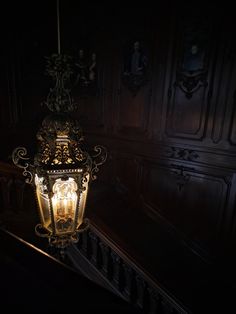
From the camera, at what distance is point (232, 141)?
2.37m

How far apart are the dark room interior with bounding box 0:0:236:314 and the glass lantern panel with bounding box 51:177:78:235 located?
0.48 metres

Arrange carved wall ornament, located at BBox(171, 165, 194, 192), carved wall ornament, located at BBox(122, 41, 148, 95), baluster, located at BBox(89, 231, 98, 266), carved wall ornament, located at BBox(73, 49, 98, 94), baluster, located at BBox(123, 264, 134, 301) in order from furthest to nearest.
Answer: carved wall ornament, located at BBox(73, 49, 98, 94), carved wall ornament, located at BBox(122, 41, 148, 95), carved wall ornament, located at BBox(171, 165, 194, 192), baluster, located at BBox(89, 231, 98, 266), baluster, located at BBox(123, 264, 134, 301)

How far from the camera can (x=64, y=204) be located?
119cm

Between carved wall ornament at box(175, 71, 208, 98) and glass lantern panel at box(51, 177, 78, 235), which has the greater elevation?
carved wall ornament at box(175, 71, 208, 98)

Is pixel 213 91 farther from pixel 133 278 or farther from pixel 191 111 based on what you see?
pixel 133 278

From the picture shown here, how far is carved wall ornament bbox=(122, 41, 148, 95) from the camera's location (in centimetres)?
289

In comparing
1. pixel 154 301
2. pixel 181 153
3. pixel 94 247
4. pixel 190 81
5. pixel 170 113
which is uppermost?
pixel 190 81

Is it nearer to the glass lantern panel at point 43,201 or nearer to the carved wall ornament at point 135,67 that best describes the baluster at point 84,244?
the glass lantern panel at point 43,201

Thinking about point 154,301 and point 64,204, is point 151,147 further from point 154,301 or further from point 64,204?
point 64,204

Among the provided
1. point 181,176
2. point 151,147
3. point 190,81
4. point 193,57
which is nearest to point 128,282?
point 181,176

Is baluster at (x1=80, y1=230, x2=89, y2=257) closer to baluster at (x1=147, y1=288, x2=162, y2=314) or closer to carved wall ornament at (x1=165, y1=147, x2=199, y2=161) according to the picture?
baluster at (x1=147, y1=288, x2=162, y2=314)

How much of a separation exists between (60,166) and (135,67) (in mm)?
2366

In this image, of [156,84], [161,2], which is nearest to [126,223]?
[156,84]

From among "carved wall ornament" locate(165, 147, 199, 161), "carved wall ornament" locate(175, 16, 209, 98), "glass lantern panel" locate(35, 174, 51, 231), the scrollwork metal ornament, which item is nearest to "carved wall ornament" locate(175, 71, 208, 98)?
"carved wall ornament" locate(175, 16, 209, 98)
